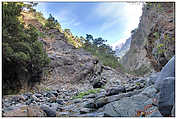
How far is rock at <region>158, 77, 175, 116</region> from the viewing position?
319cm

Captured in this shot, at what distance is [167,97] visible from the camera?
10.7 feet

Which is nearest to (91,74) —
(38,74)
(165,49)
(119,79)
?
(119,79)

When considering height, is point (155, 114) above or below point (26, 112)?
below

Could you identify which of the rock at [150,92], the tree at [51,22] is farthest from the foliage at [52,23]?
the rock at [150,92]

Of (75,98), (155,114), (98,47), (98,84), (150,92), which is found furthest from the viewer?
(98,47)

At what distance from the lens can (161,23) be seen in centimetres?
1184

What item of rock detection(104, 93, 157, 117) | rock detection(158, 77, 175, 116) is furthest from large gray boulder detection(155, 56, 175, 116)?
rock detection(104, 93, 157, 117)

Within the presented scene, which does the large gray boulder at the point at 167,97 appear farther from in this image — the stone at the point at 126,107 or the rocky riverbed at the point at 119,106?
the stone at the point at 126,107

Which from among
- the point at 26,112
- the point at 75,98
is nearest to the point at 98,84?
the point at 75,98

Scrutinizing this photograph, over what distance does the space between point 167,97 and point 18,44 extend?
307cm

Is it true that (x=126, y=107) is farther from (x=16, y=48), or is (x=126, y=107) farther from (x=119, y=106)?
(x=16, y=48)

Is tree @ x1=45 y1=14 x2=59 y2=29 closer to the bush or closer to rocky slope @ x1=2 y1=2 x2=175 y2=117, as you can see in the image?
rocky slope @ x1=2 y1=2 x2=175 y2=117

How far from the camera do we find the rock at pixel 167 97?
10.5 ft

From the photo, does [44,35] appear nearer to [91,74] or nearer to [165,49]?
[91,74]
